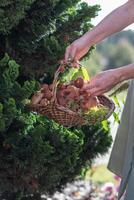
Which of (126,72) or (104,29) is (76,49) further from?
(126,72)

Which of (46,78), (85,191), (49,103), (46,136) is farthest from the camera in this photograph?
(85,191)

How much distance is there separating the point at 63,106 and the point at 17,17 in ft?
1.62

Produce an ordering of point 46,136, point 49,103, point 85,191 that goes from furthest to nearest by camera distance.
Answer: point 85,191, point 46,136, point 49,103

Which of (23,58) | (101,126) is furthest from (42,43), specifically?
(101,126)

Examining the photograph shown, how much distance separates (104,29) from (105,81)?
271mm

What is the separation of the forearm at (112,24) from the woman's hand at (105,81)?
0.19 metres

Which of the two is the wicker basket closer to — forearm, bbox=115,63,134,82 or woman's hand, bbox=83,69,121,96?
woman's hand, bbox=83,69,121,96

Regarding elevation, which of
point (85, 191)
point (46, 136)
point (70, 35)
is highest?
point (70, 35)

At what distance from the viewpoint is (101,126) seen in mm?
3861

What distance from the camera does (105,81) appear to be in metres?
2.97

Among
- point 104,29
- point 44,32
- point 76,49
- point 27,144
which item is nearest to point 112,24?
point 104,29

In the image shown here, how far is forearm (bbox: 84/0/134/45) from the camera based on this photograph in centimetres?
307

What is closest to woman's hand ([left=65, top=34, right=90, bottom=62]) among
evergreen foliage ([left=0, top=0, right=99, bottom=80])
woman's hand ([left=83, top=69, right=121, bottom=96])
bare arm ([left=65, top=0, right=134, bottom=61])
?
bare arm ([left=65, top=0, right=134, bottom=61])

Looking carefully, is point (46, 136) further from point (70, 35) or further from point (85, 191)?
point (85, 191)
